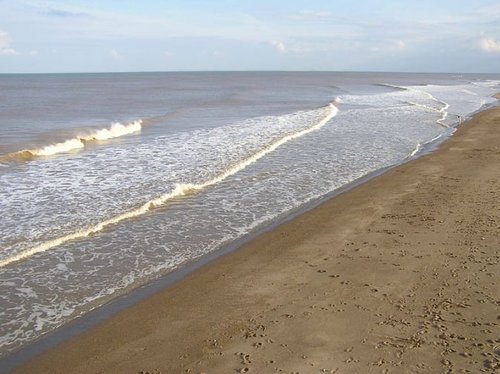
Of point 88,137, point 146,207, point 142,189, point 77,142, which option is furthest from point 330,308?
point 88,137

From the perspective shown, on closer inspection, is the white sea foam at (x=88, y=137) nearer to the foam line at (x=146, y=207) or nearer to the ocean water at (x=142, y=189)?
the ocean water at (x=142, y=189)

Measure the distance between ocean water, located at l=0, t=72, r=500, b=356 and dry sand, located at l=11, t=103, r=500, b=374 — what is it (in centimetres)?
97

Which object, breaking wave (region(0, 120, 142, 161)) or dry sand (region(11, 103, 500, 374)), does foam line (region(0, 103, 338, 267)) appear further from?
breaking wave (region(0, 120, 142, 161))

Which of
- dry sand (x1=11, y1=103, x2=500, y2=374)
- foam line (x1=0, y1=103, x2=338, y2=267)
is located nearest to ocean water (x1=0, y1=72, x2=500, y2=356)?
foam line (x1=0, y1=103, x2=338, y2=267)

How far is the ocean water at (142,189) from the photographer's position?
797 centimetres

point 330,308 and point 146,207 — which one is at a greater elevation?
point 330,308

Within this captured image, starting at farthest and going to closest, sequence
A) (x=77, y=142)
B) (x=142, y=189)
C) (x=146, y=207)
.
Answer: (x=77, y=142) → (x=142, y=189) → (x=146, y=207)

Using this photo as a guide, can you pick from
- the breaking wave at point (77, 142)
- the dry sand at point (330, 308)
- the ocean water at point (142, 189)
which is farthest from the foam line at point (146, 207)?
the breaking wave at point (77, 142)

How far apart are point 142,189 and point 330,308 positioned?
7649 mm

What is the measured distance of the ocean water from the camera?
314 inches

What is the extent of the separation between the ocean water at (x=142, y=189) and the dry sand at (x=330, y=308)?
972mm

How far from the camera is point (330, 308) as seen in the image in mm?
6711

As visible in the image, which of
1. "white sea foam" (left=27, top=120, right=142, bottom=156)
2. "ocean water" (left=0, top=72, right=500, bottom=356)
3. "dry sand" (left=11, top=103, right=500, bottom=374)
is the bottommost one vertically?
"white sea foam" (left=27, top=120, right=142, bottom=156)

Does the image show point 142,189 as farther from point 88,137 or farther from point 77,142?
point 88,137
